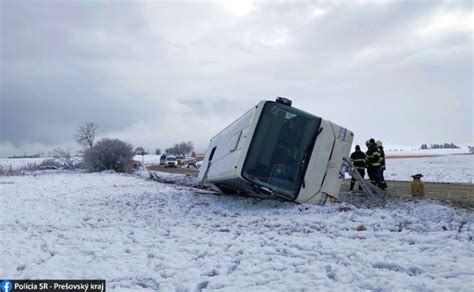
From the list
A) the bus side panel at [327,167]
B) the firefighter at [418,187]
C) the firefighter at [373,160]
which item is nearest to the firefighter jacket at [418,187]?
the firefighter at [418,187]

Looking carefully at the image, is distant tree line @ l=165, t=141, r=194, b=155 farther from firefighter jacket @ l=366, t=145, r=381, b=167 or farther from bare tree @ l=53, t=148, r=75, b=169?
firefighter jacket @ l=366, t=145, r=381, b=167

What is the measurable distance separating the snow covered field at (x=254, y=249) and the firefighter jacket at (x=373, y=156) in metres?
4.01

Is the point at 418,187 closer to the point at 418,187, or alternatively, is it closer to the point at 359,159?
the point at 418,187

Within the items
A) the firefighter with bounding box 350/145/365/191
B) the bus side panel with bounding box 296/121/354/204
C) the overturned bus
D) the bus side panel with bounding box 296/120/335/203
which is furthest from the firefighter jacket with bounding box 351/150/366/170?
the bus side panel with bounding box 296/120/335/203

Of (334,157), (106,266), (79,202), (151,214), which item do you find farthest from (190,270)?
(79,202)

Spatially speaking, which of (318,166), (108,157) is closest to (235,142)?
(318,166)

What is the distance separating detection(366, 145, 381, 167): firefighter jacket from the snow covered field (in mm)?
4005

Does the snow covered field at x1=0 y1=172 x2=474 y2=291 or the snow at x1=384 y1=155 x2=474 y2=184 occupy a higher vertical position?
the snow at x1=384 y1=155 x2=474 y2=184

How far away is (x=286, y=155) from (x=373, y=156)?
5.60 meters

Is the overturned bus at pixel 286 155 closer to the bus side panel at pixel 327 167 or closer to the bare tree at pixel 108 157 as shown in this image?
the bus side panel at pixel 327 167

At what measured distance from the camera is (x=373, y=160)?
40.0 ft

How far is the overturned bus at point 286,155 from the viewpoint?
7.68 metres

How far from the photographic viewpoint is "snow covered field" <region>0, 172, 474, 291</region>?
383 cm

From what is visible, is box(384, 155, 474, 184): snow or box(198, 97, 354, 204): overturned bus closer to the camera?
box(198, 97, 354, 204): overturned bus
